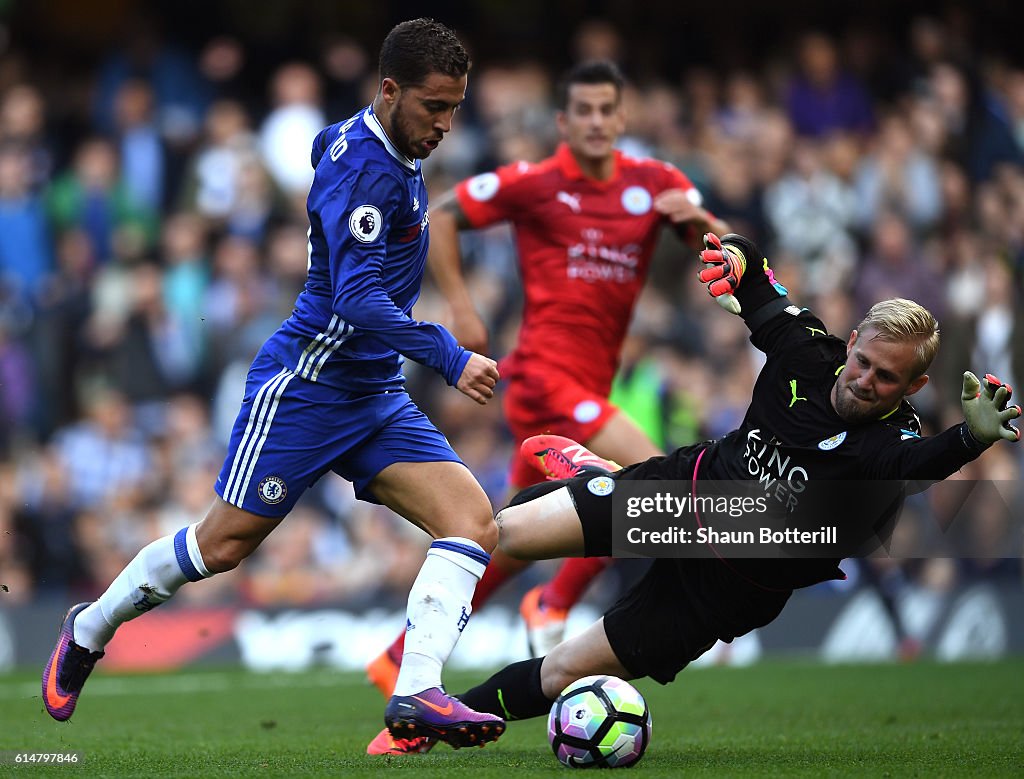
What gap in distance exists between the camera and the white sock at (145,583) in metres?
5.91

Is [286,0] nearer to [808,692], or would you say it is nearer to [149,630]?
[149,630]

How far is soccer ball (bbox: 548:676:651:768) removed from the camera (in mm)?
5395

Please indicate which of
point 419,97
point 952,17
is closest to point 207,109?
point 952,17

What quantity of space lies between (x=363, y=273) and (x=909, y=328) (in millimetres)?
1912

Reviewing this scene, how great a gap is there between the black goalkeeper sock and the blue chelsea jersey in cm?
123

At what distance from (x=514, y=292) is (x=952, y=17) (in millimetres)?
6282

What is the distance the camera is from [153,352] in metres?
13.1

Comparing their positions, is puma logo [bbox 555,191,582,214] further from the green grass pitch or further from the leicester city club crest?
the green grass pitch

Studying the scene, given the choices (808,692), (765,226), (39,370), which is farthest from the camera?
(765,226)

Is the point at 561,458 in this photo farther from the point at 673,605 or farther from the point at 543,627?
the point at 543,627

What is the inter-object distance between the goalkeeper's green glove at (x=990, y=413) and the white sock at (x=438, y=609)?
1.82m

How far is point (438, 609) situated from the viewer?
560 cm

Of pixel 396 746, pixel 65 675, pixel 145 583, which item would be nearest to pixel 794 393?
pixel 396 746

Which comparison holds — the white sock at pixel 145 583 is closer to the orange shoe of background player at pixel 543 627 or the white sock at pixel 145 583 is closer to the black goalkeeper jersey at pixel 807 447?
the black goalkeeper jersey at pixel 807 447
